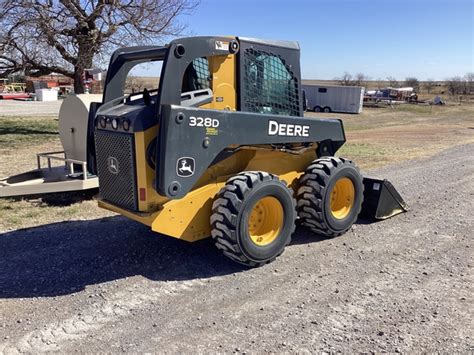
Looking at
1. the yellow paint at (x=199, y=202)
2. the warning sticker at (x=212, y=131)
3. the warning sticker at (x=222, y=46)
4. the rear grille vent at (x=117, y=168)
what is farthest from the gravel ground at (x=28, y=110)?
the warning sticker at (x=212, y=131)

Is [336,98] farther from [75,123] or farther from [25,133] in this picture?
[75,123]

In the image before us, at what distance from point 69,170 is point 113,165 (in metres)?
Result: 3.56

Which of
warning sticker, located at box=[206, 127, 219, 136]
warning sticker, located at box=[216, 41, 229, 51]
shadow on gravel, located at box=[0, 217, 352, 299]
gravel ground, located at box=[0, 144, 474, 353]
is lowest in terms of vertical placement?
gravel ground, located at box=[0, 144, 474, 353]

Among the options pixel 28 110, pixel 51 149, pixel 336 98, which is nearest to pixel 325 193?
pixel 51 149

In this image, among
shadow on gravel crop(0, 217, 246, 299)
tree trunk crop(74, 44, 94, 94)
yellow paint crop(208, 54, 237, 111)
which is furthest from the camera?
tree trunk crop(74, 44, 94, 94)

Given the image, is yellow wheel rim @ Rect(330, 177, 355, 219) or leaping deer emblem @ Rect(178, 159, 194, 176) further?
yellow wheel rim @ Rect(330, 177, 355, 219)

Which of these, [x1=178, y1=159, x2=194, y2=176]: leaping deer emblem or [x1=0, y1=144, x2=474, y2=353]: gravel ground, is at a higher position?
[x1=178, y1=159, x2=194, y2=176]: leaping deer emblem

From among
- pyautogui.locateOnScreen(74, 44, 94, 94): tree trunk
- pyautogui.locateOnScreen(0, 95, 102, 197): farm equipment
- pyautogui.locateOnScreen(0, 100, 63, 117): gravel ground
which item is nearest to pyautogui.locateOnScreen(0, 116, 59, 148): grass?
pyautogui.locateOnScreen(74, 44, 94, 94): tree trunk

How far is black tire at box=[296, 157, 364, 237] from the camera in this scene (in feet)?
18.2

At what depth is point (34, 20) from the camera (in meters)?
14.0

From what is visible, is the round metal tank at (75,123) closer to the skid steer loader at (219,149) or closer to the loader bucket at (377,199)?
the skid steer loader at (219,149)

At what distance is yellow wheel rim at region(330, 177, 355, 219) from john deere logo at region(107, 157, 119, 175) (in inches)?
110

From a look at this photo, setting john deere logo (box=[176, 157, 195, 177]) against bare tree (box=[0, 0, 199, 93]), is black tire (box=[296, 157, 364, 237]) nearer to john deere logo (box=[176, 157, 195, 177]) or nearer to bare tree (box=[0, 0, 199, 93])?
john deere logo (box=[176, 157, 195, 177])

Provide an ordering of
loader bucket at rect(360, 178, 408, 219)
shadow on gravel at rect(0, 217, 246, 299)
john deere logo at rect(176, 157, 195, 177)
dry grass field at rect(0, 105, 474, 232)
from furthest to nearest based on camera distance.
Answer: dry grass field at rect(0, 105, 474, 232) → loader bucket at rect(360, 178, 408, 219) → shadow on gravel at rect(0, 217, 246, 299) → john deere logo at rect(176, 157, 195, 177)
